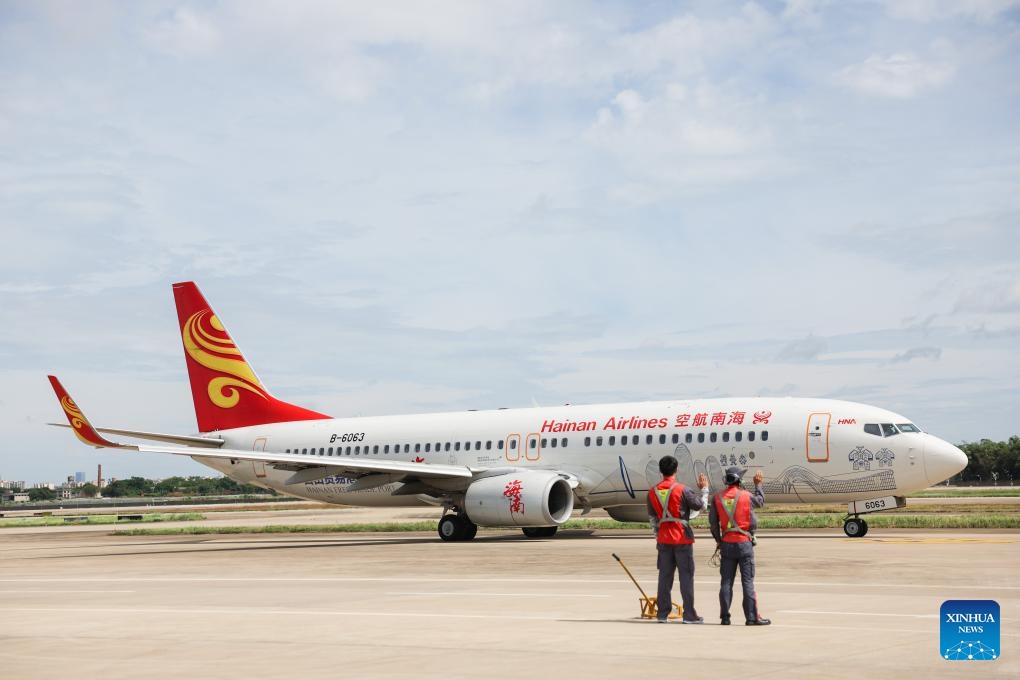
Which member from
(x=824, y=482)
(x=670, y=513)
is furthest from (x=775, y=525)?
(x=670, y=513)

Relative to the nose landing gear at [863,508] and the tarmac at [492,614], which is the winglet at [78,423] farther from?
the nose landing gear at [863,508]

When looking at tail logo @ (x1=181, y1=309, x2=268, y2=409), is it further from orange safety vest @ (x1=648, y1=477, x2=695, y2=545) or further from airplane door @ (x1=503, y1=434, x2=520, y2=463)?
orange safety vest @ (x1=648, y1=477, x2=695, y2=545)

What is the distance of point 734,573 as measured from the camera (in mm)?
13703

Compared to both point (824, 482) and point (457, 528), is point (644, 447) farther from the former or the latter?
point (457, 528)

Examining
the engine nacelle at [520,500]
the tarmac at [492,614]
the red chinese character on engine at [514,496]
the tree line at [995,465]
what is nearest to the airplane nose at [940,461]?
the tarmac at [492,614]

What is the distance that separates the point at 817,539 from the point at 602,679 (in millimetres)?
20876

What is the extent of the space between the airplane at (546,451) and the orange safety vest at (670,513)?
17573mm

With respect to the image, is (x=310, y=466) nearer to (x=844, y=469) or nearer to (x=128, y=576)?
(x=128, y=576)

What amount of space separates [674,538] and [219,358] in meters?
32.8

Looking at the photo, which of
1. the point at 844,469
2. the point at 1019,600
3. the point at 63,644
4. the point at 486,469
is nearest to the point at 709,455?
the point at 844,469

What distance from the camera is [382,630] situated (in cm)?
1388

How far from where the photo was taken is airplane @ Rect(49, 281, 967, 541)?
3127cm

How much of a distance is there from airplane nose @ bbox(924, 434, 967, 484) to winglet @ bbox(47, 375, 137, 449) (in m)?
21.5

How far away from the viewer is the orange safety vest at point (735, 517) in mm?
13773
